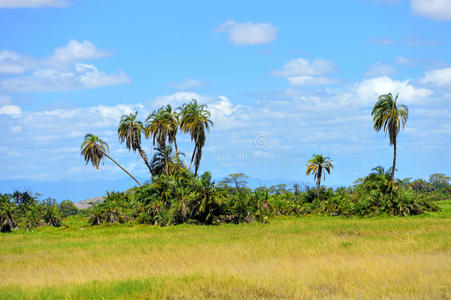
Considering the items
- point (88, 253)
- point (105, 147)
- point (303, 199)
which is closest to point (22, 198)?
point (105, 147)

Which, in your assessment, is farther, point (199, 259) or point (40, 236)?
point (40, 236)

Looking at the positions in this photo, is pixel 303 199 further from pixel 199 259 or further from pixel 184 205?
pixel 199 259

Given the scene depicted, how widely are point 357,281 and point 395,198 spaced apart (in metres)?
33.5

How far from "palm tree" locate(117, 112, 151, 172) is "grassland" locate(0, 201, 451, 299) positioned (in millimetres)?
29757

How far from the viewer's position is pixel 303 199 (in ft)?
194

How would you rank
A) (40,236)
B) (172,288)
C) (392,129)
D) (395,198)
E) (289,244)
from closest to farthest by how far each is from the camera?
(172,288) < (289,244) < (40,236) < (395,198) < (392,129)

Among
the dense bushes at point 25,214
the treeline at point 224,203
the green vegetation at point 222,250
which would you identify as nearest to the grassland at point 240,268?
the green vegetation at point 222,250

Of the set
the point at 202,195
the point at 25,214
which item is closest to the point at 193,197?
the point at 202,195

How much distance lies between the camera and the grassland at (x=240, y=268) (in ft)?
43.9

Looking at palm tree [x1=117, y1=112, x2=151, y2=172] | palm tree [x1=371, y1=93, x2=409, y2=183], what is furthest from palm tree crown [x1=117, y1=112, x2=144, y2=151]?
palm tree [x1=371, y1=93, x2=409, y2=183]

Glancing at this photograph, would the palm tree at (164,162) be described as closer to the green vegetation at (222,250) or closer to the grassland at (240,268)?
the green vegetation at (222,250)

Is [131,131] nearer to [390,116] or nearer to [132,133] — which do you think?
[132,133]

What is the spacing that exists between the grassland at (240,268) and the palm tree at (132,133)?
29.8m

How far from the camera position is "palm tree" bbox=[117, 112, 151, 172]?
57938 millimetres
